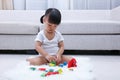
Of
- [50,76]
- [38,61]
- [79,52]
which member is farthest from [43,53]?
[79,52]

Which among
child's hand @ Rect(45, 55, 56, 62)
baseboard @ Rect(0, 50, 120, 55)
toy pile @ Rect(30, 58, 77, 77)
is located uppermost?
child's hand @ Rect(45, 55, 56, 62)

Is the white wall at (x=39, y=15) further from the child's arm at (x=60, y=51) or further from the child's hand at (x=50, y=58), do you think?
the child's hand at (x=50, y=58)

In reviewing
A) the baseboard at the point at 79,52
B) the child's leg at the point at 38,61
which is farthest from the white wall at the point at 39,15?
the child's leg at the point at 38,61

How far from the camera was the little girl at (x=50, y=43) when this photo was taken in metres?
1.79

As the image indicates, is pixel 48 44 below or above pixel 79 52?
above

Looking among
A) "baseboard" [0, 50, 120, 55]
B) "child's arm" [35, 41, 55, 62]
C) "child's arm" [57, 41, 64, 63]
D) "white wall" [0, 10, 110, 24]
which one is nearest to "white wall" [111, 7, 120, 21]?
"white wall" [0, 10, 110, 24]

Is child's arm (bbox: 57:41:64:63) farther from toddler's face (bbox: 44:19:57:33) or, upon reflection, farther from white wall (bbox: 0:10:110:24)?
white wall (bbox: 0:10:110:24)

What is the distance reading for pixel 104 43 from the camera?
8.61 ft

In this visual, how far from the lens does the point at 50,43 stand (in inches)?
75.9

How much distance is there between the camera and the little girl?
1791 mm

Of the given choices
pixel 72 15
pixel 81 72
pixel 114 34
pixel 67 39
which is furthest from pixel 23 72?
pixel 72 15

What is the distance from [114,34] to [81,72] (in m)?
1.24

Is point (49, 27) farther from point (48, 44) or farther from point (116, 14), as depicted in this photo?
point (116, 14)

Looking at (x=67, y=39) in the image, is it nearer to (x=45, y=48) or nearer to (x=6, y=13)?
(x=45, y=48)
